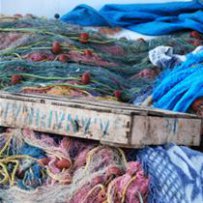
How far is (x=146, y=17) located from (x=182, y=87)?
1.32 m

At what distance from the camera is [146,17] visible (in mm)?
4227

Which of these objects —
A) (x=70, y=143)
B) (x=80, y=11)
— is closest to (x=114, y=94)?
(x=70, y=143)

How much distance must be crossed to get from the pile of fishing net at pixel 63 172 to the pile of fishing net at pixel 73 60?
1.44 feet

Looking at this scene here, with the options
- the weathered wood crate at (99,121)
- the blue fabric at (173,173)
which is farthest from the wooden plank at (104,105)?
the blue fabric at (173,173)

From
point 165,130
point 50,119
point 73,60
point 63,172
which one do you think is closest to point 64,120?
point 50,119

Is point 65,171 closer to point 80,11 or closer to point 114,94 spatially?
point 114,94

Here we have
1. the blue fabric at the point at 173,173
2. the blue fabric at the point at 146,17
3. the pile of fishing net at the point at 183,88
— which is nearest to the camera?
the blue fabric at the point at 173,173

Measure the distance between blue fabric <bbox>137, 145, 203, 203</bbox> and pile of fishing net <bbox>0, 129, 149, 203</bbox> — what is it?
0.03 m

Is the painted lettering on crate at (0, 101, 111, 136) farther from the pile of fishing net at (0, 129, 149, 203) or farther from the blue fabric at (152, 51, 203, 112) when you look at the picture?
the blue fabric at (152, 51, 203, 112)

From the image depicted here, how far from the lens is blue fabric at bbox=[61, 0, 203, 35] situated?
403 centimetres

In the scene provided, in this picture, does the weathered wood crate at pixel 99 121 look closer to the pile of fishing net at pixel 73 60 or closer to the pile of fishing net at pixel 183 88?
the pile of fishing net at pixel 183 88

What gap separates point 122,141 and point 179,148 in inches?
8.0

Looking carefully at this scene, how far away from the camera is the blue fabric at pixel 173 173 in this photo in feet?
7.66

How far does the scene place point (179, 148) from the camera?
2545mm
